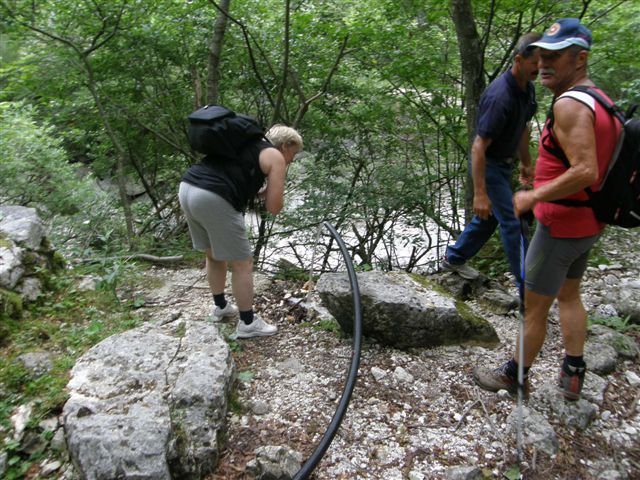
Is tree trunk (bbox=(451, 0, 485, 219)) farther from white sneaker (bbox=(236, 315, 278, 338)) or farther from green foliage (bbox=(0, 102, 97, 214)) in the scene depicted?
green foliage (bbox=(0, 102, 97, 214))

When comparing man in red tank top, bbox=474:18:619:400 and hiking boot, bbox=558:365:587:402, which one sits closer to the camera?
man in red tank top, bbox=474:18:619:400

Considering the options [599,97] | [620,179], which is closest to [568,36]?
[599,97]

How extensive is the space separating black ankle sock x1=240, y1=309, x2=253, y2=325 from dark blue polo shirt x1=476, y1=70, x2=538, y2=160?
217cm

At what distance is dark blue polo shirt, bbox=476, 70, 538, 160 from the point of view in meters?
3.13

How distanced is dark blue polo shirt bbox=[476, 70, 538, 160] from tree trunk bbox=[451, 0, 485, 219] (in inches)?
49.6

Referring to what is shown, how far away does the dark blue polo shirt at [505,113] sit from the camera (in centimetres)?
313

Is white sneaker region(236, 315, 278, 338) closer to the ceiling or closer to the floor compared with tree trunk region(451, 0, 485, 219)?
closer to the floor

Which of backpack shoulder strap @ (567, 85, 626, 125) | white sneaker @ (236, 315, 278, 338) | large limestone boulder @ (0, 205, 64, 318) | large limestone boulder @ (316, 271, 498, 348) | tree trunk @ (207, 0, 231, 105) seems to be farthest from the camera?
tree trunk @ (207, 0, 231, 105)

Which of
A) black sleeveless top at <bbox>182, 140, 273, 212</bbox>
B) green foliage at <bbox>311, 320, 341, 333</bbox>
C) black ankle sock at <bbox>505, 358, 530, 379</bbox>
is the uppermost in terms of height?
black sleeveless top at <bbox>182, 140, 273, 212</bbox>

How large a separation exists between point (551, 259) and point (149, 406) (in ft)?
7.46

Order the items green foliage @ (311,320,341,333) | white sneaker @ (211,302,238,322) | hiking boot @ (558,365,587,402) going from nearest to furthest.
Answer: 1. hiking boot @ (558,365,587,402)
2. green foliage @ (311,320,341,333)
3. white sneaker @ (211,302,238,322)

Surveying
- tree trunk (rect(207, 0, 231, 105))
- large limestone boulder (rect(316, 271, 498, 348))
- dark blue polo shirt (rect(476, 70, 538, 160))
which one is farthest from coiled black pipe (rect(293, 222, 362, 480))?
tree trunk (rect(207, 0, 231, 105))

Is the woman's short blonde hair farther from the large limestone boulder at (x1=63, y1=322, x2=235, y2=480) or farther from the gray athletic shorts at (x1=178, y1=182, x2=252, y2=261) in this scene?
the large limestone boulder at (x1=63, y1=322, x2=235, y2=480)

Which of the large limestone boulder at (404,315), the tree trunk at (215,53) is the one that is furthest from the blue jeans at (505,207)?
the tree trunk at (215,53)
